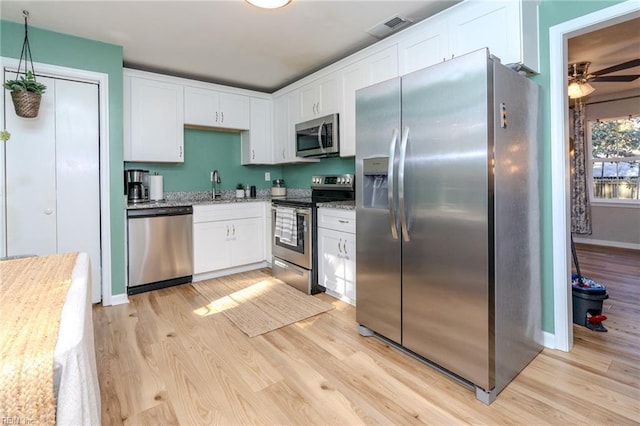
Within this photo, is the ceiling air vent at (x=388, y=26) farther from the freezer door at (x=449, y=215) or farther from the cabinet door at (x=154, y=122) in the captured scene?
the cabinet door at (x=154, y=122)

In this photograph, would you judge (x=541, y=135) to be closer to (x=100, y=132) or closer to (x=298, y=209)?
(x=298, y=209)

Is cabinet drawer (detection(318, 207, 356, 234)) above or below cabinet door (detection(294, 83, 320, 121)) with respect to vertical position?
below

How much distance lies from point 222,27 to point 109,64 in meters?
1.18

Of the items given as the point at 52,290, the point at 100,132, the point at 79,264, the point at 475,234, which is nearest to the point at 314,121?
the point at 100,132

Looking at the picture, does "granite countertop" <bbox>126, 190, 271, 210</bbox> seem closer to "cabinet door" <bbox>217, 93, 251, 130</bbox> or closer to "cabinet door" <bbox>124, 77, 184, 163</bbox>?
"cabinet door" <bbox>124, 77, 184, 163</bbox>

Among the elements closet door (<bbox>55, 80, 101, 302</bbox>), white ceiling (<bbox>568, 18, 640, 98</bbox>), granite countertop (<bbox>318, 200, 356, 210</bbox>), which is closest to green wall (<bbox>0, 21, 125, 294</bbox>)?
closet door (<bbox>55, 80, 101, 302</bbox>)

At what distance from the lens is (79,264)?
1.45 m

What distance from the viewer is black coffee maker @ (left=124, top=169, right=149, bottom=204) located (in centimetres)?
368

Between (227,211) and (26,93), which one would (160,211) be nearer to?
(227,211)

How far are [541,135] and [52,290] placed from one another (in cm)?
269

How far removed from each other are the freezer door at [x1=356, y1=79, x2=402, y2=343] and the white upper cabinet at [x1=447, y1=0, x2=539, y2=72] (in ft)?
2.31

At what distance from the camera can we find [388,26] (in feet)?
9.26

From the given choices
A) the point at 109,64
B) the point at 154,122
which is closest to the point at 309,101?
the point at 154,122

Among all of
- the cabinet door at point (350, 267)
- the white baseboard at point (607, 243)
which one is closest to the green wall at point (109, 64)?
the cabinet door at point (350, 267)
